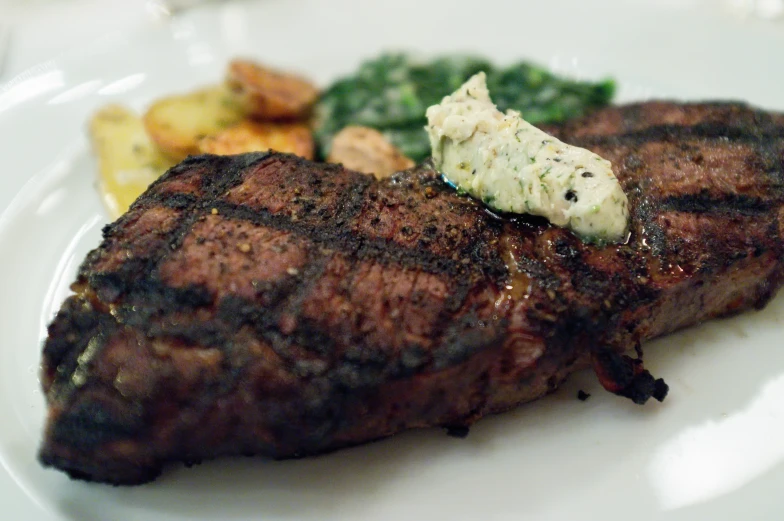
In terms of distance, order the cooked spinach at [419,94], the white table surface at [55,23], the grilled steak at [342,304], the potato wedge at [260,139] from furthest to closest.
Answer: the white table surface at [55,23], the cooked spinach at [419,94], the potato wedge at [260,139], the grilled steak at [342,304]

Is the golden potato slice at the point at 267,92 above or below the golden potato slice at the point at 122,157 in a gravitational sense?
above

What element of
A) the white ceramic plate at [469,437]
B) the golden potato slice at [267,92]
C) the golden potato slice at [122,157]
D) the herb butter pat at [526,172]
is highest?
the herb butter pat at [526,172]

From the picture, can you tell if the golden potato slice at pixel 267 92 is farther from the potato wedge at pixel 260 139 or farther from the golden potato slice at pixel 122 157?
the golden potato slice at pixel 122 157

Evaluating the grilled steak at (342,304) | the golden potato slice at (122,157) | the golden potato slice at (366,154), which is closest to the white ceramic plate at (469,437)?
the golden potato slice at (122,157)

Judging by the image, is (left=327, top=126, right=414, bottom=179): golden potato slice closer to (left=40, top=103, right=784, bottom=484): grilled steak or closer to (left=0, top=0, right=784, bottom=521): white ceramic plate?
(left=40, top=103, right=784, bottom=484): grilled steak

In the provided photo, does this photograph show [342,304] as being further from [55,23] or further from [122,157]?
[55,23]

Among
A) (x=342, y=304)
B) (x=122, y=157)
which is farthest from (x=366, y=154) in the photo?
(x=342, y=304)
